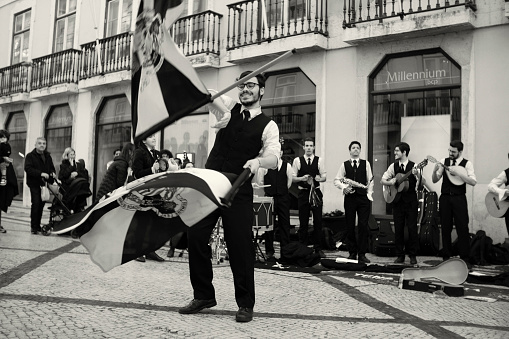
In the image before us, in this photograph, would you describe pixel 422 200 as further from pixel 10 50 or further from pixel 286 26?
pixel 10 50

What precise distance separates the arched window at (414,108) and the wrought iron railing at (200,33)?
4910mm

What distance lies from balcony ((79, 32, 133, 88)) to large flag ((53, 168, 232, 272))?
1315 centimetres

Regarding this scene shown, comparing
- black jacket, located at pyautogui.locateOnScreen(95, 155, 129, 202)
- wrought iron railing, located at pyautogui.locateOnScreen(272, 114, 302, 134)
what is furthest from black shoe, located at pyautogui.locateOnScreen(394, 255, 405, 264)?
wrought iron railing, located at pyautogui.locateOnScreen(272, 114, 302, 134)

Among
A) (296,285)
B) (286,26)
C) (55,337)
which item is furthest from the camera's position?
(286,26)

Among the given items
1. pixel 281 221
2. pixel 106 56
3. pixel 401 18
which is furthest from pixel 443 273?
pixel 106 56

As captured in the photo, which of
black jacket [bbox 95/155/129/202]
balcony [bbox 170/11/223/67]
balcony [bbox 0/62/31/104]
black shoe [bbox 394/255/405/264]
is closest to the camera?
black jacket [bbox 95/155/129/202]

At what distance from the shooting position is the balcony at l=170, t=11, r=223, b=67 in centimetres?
1457

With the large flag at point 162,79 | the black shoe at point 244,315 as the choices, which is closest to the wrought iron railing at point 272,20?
the large flag at point 162,79

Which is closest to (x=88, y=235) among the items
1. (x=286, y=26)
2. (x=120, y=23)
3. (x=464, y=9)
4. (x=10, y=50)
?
(x=464, y=9)

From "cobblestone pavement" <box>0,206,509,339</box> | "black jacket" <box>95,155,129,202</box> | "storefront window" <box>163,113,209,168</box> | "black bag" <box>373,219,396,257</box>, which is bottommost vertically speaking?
"cobblestone pavement" <box>0,206,509,339</box>

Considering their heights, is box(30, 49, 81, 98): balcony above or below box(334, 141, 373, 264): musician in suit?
above

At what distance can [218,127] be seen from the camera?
4586 millimetres

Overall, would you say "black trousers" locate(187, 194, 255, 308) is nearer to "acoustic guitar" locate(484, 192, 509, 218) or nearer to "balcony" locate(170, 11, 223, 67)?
"acoustic guitar" locate(484, 192, 509, 218)

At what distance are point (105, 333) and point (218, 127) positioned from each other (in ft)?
6.18
